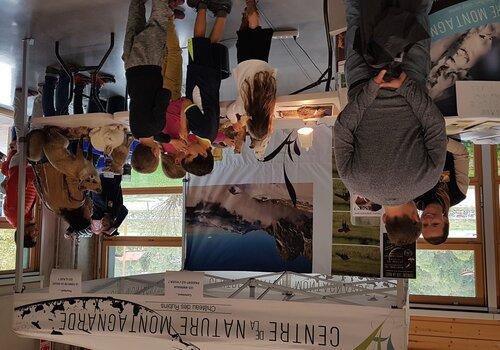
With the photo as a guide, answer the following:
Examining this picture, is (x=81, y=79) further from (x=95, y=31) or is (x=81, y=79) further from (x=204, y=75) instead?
(x=204, y=75)

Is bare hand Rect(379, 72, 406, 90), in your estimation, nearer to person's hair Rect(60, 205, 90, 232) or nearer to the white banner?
the white banner

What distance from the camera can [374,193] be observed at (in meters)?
1.92

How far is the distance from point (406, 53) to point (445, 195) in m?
1.04

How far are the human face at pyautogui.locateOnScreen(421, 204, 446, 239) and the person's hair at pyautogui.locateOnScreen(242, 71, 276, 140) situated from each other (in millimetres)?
949

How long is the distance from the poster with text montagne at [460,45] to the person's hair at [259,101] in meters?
0.82

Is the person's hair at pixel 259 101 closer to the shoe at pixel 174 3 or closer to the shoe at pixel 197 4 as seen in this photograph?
the shoe at pixel 197 4

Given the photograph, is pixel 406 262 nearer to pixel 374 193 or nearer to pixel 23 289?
pixel 374 193

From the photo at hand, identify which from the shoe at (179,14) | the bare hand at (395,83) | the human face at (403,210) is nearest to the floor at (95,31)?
the shoe at (179,14)

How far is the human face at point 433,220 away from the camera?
2.45 m

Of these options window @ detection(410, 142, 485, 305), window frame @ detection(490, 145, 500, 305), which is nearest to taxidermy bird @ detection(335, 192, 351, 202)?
window @ detection(410, 142, 485, 305)

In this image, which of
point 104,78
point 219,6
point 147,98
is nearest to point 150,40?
point 147,98

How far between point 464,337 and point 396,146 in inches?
138

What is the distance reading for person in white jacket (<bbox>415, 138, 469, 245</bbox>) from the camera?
96.3 inches

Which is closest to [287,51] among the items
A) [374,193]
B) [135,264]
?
[374,193]
